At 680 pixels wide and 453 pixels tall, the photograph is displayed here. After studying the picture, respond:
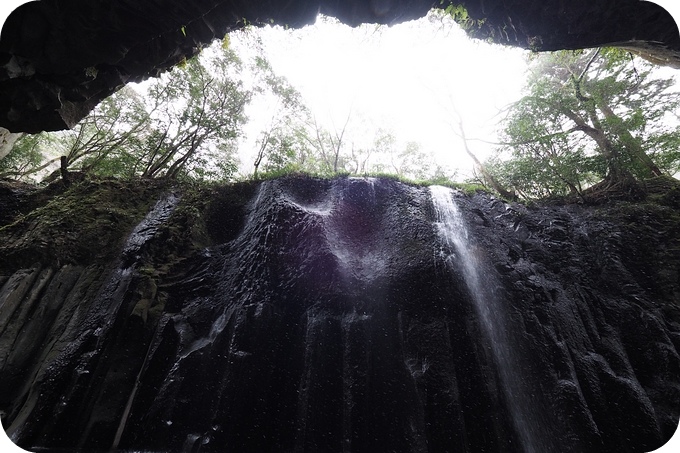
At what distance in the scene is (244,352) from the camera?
5.42 meters

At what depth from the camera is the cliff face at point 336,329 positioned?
4.77m

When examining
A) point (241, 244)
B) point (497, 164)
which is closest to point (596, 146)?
point (497, 164)

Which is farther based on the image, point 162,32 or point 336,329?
point 336,329

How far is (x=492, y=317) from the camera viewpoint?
5.92m

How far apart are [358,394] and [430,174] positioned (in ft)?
49.9

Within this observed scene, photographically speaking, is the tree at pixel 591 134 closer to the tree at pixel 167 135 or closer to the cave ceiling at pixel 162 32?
the cave ceiling at pixel 162 32

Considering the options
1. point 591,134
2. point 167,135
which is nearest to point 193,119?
point 167,135

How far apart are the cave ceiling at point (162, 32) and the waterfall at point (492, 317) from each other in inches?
162

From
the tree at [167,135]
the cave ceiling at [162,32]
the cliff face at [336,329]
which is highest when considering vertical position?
the tree at [167,135]

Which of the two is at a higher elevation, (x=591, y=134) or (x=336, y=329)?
(x=591, y=134)

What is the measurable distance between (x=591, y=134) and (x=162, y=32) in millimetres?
11437

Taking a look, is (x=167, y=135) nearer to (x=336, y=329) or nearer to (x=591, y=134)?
(x=336, y=329)

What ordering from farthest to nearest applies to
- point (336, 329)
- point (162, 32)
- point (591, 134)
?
point (591, 134), point (336, 329), point (162, 32)

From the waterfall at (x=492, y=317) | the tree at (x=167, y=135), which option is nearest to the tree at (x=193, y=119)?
the tree at (x=167, y=135)
